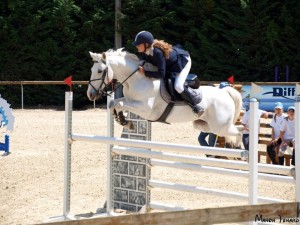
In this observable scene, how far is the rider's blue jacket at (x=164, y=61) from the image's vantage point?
661cm

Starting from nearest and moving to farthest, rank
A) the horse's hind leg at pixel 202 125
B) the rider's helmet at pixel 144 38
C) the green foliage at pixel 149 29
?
the rider's helmet at pixel 144 38
the horse's hind leg at pixel 202 125
the green foliage at pixel 149 29

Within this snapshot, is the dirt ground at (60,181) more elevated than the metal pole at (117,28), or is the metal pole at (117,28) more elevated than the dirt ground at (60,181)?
the metal pole at (117,28)

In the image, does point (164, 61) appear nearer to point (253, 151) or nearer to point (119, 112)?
point (119, 112)

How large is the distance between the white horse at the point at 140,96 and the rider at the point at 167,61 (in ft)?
0.34

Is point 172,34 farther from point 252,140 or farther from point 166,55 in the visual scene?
point 252,140

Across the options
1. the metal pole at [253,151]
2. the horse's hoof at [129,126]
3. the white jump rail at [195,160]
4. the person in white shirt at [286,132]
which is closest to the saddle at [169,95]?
the horse's hoof at [129,126]

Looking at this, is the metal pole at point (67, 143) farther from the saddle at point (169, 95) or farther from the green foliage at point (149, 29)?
the green foliage at point (149, 29)

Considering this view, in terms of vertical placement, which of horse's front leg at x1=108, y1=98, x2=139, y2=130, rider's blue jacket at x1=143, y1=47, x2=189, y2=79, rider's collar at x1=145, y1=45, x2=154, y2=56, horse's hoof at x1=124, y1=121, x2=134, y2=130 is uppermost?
rider's collar at x1=145, y1=45, x2=154, y2=56

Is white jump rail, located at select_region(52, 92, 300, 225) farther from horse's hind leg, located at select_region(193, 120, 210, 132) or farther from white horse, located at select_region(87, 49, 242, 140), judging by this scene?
horse's hind leg, located at select_region(193, 120, 210, 132)

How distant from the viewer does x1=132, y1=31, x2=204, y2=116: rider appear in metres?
6.54

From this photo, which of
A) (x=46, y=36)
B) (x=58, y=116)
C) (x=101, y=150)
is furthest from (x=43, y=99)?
(x=101, y=150)

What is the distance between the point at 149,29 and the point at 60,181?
44.9 feet

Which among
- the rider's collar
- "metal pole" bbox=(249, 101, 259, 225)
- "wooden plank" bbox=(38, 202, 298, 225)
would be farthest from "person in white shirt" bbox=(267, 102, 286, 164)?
"wooden plank" bbox=(38, 202, 298, 225)

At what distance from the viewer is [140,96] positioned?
264 inches
